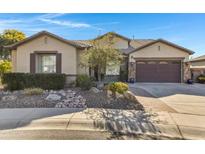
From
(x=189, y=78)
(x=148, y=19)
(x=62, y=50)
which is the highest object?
(x=148, y=19)

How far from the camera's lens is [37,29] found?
1642 centimetres

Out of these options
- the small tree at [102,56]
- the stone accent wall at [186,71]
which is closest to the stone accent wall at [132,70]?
the stone accent wall at [186,71]

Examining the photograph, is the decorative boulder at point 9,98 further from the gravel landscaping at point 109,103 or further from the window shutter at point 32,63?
the window shutter at point 32,63

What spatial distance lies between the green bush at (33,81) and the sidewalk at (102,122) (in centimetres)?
542

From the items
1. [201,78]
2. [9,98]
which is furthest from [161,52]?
[9,98]

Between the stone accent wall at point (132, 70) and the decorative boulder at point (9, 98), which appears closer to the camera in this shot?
the decorative boulder at point (9, 98)

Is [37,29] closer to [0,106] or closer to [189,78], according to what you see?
[0,106]

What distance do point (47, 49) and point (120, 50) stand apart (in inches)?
261

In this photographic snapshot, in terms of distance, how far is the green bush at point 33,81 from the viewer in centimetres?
1470

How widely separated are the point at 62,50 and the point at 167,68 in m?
10.2

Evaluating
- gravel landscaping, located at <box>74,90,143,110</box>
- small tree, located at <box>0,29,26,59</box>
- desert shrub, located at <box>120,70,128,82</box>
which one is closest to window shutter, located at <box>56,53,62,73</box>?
gravel landscaping, located at <box>74,90,143,110</box>

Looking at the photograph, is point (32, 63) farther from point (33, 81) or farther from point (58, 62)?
point (33, 81)
